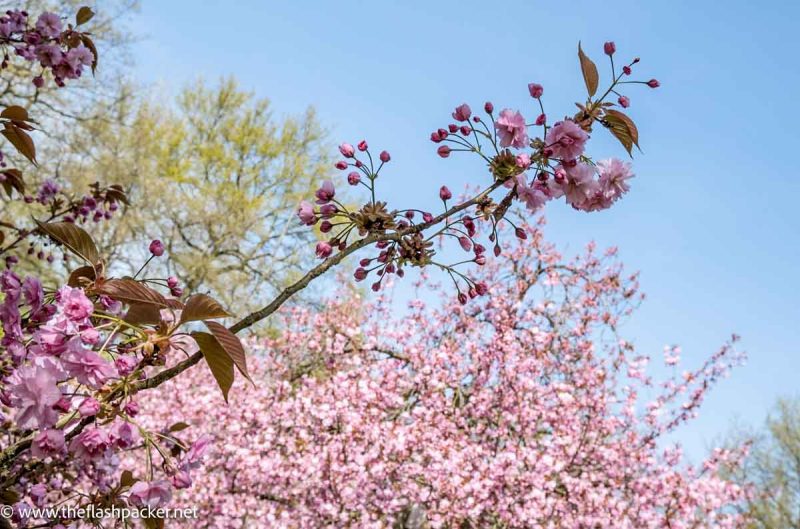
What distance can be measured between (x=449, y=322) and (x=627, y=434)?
8.93 ft

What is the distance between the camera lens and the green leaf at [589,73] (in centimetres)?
133

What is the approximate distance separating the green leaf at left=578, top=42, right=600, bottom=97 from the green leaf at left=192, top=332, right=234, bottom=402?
988 mm

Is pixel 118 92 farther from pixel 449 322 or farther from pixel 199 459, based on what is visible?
pixel 199 459

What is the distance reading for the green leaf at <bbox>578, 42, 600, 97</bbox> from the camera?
1327mm

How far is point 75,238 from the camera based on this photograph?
1.20 m

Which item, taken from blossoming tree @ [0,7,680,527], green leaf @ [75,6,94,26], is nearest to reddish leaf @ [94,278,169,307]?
blossoming tree @ [0,7,680,527]

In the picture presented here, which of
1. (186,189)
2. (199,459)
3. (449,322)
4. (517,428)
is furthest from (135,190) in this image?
(199,459)

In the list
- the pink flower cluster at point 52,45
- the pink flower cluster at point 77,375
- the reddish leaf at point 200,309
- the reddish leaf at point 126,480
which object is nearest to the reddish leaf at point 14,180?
the pink flower cluster at point 52,45

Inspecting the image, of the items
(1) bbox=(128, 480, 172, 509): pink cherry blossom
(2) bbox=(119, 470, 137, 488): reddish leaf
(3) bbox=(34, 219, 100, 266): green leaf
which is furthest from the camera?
(2) bbox=(119, 470, 137, 488): reddish leaf

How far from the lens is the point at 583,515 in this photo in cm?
565

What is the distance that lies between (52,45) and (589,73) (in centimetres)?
208

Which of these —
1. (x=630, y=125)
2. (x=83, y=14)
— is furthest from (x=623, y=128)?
(x=83, y=14)

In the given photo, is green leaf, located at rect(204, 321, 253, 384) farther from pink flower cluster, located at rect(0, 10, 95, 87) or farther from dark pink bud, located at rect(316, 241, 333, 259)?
pink flower cluster, located at rect(0, 10, 95, 87)

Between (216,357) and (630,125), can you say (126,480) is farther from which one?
(630,125)
